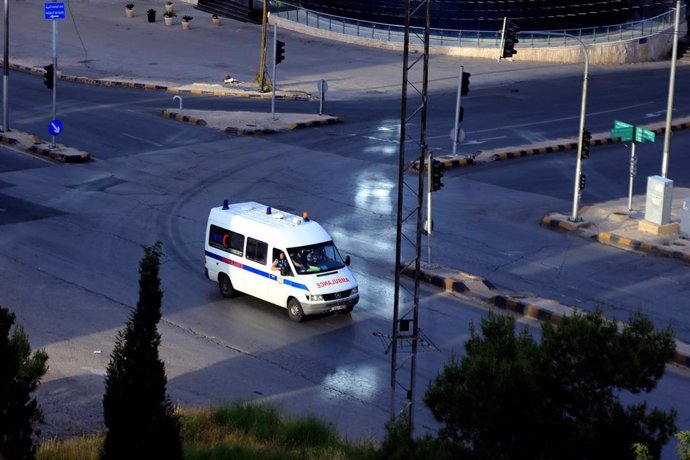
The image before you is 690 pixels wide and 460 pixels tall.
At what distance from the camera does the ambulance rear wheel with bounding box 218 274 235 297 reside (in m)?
24.9

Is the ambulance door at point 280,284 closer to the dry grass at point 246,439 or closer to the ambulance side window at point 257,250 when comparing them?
the ambulance side window at point 257,250

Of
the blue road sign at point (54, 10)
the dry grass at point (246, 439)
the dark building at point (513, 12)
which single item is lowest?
the dry grass at point (246, 439)

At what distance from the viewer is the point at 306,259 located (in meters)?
24.0

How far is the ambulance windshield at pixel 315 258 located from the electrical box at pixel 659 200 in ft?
33.6

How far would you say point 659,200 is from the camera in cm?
3059

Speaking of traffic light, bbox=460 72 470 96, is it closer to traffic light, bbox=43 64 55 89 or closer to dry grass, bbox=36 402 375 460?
traffic light, bbox=43 64 55 89

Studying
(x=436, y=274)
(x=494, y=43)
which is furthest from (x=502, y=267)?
(x=494, y=43)

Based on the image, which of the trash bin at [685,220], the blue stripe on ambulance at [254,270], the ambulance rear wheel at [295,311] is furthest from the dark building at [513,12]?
the ambulance rear wheel at [295,311]

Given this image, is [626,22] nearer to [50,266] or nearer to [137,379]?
[50,266]

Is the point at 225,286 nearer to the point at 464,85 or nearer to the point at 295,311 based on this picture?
the point at 295,311

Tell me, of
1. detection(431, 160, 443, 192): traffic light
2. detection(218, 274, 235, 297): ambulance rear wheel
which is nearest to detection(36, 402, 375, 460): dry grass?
detection(218, 274, 235, 297): ambulance rear wheel

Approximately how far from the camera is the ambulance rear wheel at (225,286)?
24.9 m

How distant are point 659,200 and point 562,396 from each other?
17.9 m

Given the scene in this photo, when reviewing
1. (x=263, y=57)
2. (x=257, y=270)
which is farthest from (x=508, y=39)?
(x=263, y=57)
